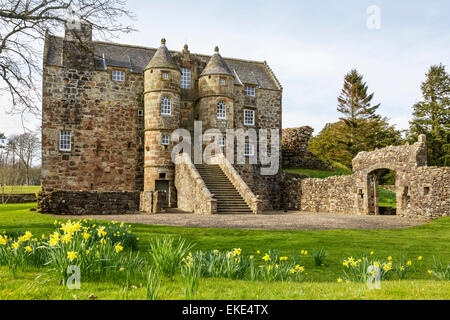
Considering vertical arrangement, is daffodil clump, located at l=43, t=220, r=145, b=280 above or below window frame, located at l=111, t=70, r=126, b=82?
below

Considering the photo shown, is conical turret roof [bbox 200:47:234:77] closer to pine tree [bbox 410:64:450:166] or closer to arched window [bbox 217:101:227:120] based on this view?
arched window [bbox 217:101:227:120]

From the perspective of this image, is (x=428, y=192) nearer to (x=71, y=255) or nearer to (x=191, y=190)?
(x=191, y=190)

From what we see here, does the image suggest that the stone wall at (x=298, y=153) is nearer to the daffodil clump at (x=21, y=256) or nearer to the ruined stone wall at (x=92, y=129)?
the ruined stone wall at (x=92, y=129)

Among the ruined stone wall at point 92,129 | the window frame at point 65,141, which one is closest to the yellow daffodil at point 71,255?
the ruined stone wall at point 92,129

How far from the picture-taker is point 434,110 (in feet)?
146

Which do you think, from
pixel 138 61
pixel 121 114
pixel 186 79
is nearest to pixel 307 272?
pixel 121 114

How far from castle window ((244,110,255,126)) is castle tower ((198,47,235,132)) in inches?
107

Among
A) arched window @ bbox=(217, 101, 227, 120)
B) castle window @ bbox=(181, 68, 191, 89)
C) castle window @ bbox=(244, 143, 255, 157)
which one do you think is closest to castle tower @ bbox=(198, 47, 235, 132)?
arched window @ bbox=(217, 101, 227, 120)

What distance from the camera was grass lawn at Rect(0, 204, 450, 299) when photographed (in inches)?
178

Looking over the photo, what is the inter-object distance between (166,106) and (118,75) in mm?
4618
